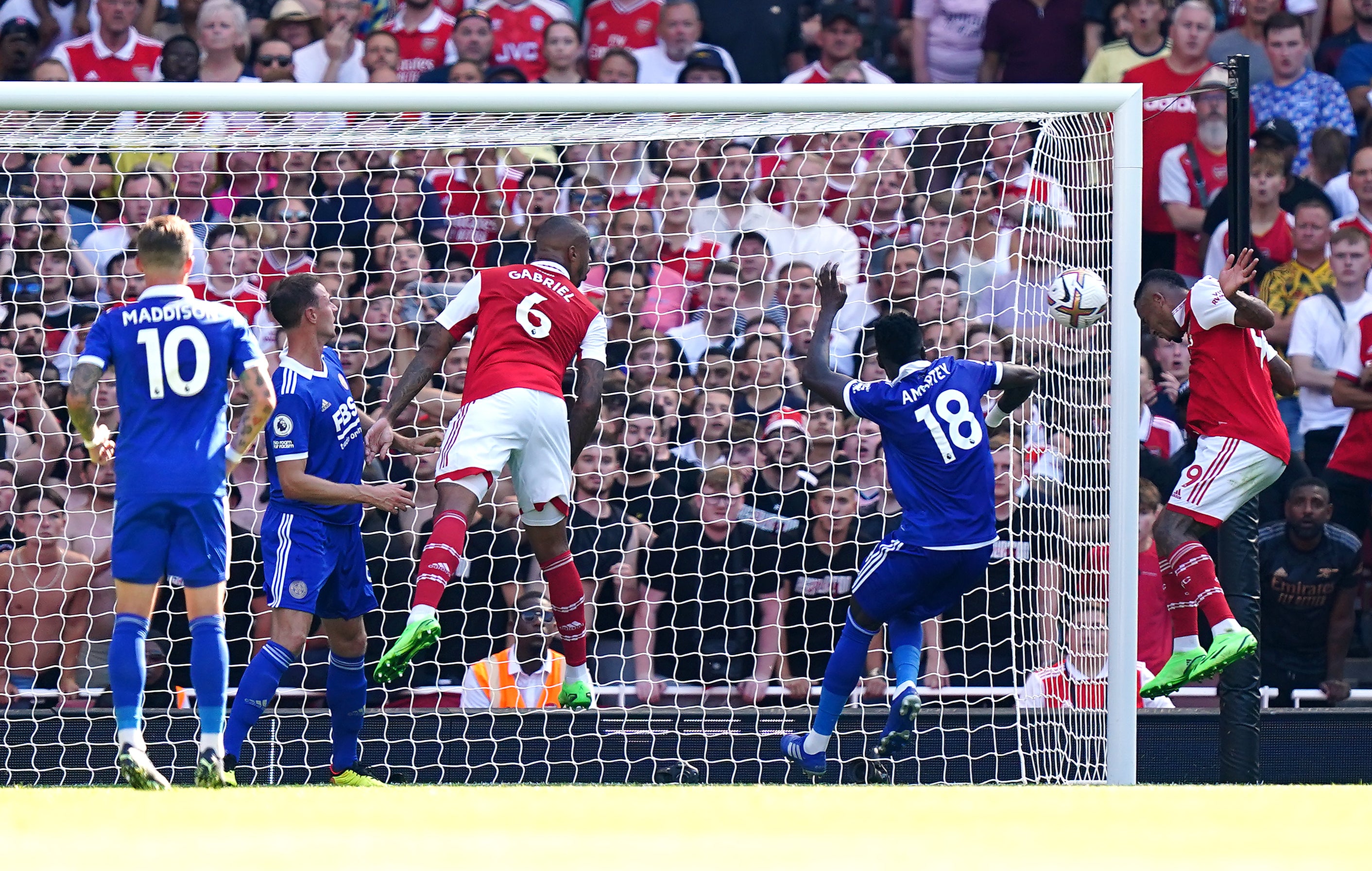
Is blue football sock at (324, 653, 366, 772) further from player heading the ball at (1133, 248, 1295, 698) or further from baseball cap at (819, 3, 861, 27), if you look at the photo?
baseball cap at (819, 3, 861, 27)

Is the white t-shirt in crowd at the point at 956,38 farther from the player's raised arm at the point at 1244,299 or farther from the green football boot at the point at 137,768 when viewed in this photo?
the green football boot at the point at 137,768

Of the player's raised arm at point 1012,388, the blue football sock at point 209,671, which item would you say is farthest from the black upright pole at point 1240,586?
the blue football sock at point 209,671

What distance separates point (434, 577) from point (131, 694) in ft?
4.27

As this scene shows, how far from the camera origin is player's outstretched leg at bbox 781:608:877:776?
7512 millimetres

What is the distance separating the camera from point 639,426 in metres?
9.12

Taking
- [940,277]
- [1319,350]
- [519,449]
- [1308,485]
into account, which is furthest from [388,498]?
[1319,350]

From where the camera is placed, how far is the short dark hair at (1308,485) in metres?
9.22

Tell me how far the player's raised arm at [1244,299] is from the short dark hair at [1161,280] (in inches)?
10.8

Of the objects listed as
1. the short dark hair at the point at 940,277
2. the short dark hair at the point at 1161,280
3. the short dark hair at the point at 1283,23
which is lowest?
the short dark hair at the point at 1161,280

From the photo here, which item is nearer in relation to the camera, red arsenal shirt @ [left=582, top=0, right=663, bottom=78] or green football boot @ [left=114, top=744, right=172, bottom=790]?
green football boot @ [left=114, top=744, right=172, bottom=790]

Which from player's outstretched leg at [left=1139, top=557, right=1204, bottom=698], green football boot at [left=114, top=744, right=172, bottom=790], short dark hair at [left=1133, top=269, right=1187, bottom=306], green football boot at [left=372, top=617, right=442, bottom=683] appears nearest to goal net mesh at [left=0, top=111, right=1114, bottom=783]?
player's outstretched leg at [left=1139, top=557, right=1204, bottom=698]

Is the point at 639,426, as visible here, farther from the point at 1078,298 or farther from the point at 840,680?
the point at 1078,298

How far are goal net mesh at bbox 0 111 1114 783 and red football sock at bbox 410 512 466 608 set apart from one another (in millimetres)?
1053

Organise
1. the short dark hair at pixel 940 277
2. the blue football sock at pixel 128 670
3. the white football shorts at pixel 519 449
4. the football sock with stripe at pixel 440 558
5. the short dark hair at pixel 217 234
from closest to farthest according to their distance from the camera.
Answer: the blue football sock at pixel 128 670, the football sock with stripe at pixel 440 558, the white football shorts at pixel 519 449, the short dark hair at pixel 940 277, the short dark hair at pixel 217 234
